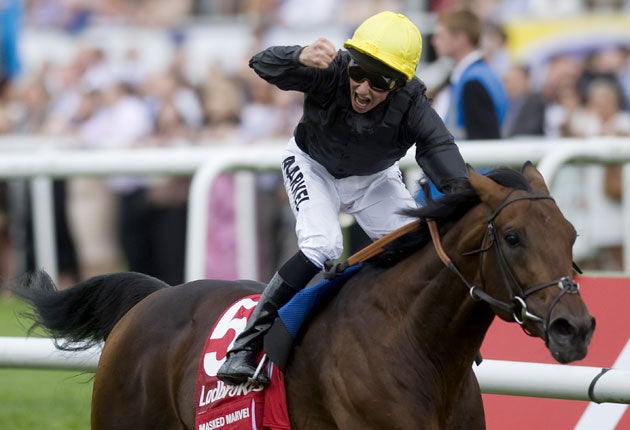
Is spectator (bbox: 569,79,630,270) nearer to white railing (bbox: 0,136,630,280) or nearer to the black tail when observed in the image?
white railing (bbox: 0,136,630,280)

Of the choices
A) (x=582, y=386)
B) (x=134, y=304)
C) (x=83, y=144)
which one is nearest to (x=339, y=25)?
(x=83, y=144)

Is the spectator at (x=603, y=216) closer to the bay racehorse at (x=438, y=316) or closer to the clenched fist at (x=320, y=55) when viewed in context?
the bay racehorse at (x=438, y=316)

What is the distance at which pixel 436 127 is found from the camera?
4742mm

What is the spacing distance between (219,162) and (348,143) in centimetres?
333

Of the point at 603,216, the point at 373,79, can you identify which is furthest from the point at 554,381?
the point at 603,216

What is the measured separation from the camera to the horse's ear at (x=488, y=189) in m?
4.30

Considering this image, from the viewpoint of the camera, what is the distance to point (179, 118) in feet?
39.9

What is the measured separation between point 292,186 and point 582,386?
134cm

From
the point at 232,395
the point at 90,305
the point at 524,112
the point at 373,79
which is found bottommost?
the point at 524,112

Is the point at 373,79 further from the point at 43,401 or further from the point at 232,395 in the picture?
the point at 43,401

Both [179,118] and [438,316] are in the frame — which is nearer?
[438,316]

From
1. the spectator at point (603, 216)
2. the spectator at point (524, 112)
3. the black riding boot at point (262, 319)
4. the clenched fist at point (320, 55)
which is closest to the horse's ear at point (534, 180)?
the clenched fist at point (320, 55)

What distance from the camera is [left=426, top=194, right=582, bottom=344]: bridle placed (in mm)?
4016

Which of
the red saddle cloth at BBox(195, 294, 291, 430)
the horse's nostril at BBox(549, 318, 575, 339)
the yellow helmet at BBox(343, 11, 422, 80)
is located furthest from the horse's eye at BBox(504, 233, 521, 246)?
the red saddle cloth at BBox(195, 294, 291, 430)
